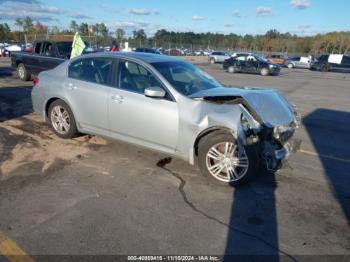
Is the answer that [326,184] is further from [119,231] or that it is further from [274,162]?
[119,231]

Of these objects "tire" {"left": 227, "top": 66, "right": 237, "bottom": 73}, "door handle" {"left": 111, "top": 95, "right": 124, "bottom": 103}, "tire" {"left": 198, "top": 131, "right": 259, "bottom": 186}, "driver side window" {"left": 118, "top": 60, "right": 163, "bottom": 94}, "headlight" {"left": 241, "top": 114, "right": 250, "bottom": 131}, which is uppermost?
"driver side window" {"left": 118, "top": 60, "right": 163, "bottom": 94}

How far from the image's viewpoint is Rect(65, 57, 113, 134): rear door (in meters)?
5.43

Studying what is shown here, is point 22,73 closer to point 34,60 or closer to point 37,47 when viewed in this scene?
point 34,60

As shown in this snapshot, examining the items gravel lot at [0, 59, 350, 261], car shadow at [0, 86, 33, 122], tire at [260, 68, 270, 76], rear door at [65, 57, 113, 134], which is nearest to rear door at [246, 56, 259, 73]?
tire at [260, 68, 270, 76]

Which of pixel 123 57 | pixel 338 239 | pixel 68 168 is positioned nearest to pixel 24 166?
pixel 68 168

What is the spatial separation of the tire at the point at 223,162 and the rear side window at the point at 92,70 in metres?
1.96

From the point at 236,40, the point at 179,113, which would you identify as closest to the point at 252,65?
the point at 179,113

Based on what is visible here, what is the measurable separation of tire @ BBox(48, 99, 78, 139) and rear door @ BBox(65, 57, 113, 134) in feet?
0.70

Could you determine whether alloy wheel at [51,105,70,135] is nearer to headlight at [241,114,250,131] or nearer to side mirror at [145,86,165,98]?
side mirror at [145,86,165,98]

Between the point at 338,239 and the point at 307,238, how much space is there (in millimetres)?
316

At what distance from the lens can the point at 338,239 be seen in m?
3.42

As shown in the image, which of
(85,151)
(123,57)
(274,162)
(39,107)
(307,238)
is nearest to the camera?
(307,238)

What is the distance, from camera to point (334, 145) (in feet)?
21.9

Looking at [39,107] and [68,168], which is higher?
[39,107]
